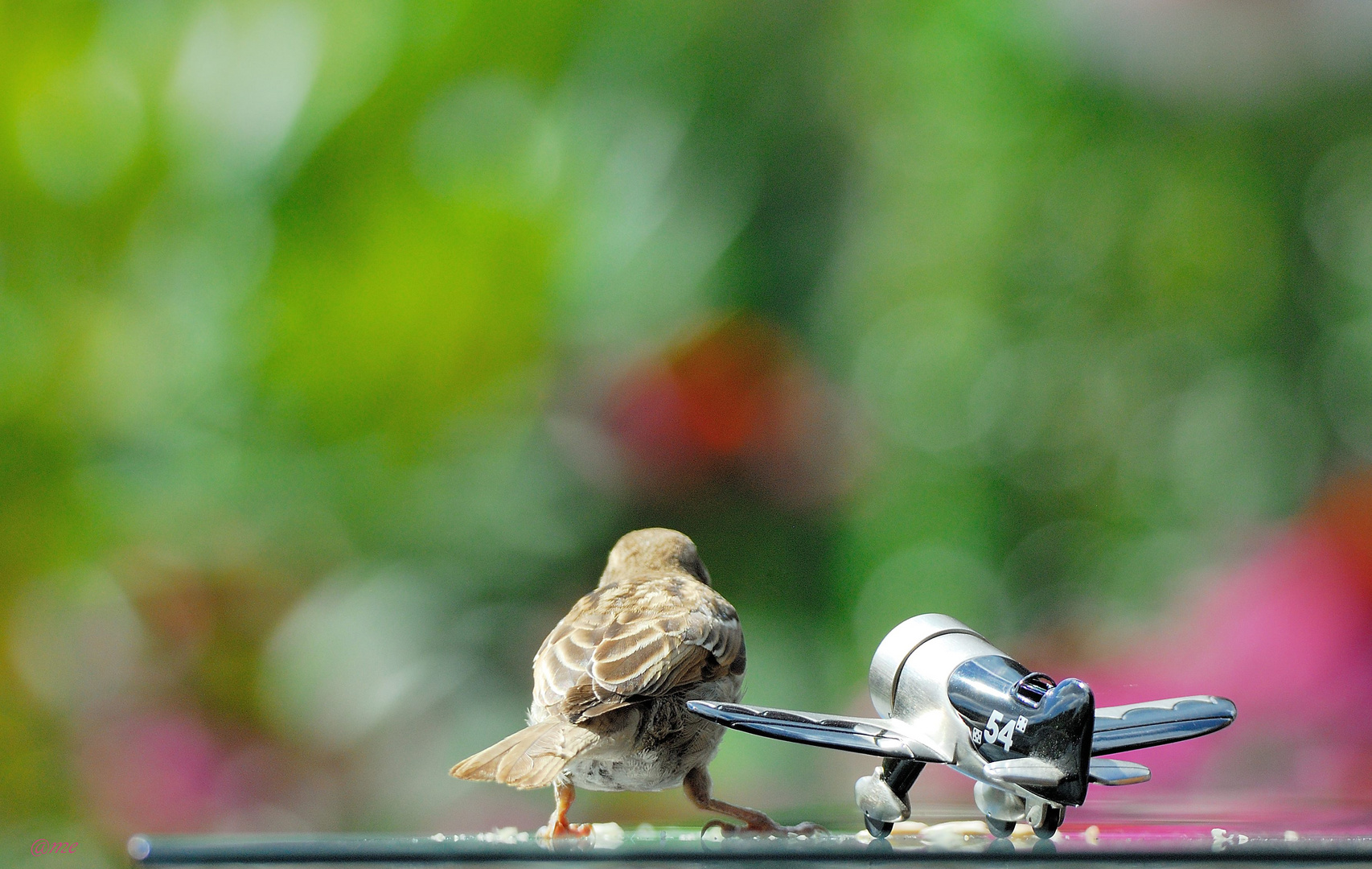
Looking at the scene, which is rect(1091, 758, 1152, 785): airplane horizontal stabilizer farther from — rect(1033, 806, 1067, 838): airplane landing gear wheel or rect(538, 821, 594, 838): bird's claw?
rect(538, 821, 594, 838): bird's claw

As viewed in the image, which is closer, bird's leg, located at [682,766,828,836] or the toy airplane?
the toy airplane

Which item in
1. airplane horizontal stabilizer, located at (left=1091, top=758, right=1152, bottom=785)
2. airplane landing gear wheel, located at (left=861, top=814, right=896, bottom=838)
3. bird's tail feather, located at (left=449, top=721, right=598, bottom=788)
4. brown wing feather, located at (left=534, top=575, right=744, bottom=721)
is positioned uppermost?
airplane horizontal stabilizer, located at (left=1091, top=758, right=1152, bottom=785)

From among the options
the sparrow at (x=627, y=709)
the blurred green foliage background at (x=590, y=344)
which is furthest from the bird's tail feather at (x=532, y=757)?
the blurred green foliage background at (x=590, y=344)

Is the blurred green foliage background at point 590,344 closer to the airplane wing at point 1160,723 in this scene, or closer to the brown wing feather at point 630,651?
the brown wing feather at point 630,651

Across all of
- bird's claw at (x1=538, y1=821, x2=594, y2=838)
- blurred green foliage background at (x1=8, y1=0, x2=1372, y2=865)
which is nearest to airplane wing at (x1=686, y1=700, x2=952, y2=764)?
bird's claw at (x1=538, y1=821, x2=594, y2=838)

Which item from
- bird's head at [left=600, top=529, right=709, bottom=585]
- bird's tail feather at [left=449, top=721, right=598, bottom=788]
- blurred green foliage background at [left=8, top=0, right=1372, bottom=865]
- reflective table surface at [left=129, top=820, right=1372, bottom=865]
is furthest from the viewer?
blurred green foliage background at [left=8, top=0, right=1372, bottom=865]

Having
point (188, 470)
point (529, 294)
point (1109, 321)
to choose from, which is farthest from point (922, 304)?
point (188, 470)

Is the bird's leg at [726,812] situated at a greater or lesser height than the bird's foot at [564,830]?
greater

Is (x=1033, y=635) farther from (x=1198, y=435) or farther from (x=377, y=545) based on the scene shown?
(x=377, y=545)
